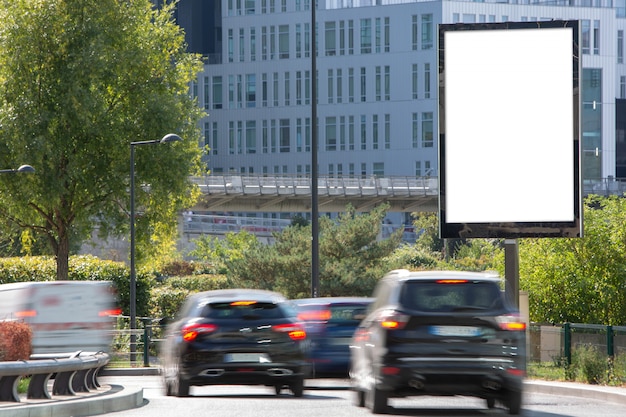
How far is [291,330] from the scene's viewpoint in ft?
63.5

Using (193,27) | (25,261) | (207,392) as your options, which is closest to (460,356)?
(207,392)

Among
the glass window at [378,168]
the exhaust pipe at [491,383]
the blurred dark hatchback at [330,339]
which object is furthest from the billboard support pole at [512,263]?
the glass window at [378,168]

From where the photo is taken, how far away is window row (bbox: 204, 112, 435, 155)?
4680 inches

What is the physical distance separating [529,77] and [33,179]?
24.7 metres

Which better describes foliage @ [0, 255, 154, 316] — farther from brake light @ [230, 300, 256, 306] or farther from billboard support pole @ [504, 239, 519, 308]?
brake light @ [230, 300, 256, 306]

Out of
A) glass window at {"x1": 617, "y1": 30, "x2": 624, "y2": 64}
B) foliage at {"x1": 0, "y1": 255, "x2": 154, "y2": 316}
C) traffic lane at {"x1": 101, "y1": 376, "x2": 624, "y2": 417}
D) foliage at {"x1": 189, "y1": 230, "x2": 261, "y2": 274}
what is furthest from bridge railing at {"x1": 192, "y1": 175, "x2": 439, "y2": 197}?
traffic lane at {"x1": 101, "y1": 376, "x2": 624, "y2": 417}

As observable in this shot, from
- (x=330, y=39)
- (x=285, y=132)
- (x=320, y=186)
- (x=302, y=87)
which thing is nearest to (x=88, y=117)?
(x=320, y=186)

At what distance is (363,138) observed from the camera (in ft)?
397

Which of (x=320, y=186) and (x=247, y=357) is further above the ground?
(x=320, y=186)

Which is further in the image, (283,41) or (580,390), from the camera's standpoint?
(283,41)

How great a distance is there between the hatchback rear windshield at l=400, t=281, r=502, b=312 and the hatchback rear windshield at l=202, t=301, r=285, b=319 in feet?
13.6

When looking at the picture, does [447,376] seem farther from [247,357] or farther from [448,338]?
[247,357]

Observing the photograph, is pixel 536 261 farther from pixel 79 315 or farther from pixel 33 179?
pixel 33 179

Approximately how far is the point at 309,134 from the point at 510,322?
10962 cm
